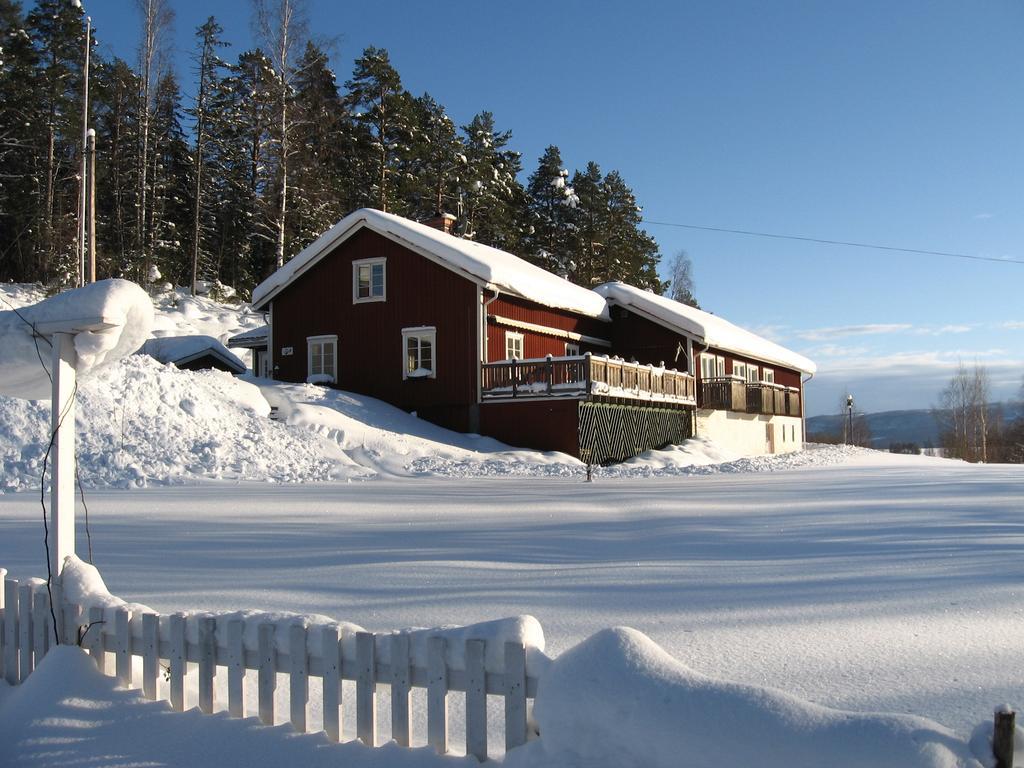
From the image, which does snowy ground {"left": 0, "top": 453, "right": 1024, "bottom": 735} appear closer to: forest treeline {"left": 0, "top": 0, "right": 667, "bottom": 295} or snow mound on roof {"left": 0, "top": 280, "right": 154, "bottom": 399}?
snow mound on roof {"left": 0, "top": 280, "right": 154, "bottom": 399}

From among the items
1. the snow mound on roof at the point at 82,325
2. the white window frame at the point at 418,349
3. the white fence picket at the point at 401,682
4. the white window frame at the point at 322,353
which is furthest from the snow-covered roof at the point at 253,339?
the white fence picket at the point at 401,682

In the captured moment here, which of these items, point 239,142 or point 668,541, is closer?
point 668,541

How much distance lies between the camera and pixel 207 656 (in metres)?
4.32

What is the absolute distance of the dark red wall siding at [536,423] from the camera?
22.4 meters

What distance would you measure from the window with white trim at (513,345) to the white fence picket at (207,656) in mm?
21379

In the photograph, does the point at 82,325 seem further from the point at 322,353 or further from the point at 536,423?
the point at 322,353

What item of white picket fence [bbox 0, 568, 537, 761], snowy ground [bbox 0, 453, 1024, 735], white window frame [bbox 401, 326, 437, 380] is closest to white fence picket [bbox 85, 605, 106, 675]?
white picket fence [bbox 0, 568, 537, 761]

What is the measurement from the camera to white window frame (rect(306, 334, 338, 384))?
88.2 ft

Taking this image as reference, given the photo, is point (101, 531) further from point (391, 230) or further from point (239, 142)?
point (239, 142)

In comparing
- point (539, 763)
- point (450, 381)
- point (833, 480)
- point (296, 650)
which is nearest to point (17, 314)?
point (296, 650)

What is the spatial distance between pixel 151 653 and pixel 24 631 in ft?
3.85

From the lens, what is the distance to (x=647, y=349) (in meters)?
31.3

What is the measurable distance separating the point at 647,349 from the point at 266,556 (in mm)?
24471

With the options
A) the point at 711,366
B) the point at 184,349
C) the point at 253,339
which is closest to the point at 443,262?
the point at 253,339
